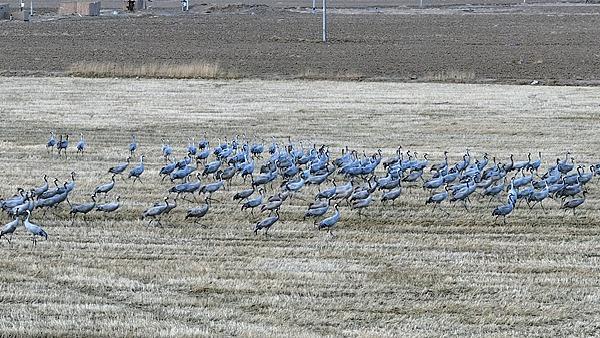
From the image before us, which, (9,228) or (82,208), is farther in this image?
(82,208)

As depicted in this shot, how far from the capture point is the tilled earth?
45.1 m

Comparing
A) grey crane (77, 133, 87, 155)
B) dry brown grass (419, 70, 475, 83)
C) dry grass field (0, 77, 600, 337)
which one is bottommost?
dry brown grass (419, 70, 475, 83)

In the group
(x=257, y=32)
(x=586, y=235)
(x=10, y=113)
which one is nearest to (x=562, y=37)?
(x=257, y=32)

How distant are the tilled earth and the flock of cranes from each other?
20.3 m

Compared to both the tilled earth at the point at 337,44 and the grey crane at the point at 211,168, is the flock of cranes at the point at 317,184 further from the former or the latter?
the tilled earth at the point at 337,44

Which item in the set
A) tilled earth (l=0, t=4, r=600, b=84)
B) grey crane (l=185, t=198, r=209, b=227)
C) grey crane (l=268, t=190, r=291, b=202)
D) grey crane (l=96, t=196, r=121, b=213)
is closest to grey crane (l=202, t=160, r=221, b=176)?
grey crane (l=268, t=190, r=291, b=202)

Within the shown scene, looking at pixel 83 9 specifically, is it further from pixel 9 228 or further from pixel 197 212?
pixel 9 228

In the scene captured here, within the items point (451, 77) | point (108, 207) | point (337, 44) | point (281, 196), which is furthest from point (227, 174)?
point (337, 44)

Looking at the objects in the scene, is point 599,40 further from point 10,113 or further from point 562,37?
point 10,113

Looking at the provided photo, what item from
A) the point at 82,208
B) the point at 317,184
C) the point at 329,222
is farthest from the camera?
the point at 317,184

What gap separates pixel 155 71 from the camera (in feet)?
142

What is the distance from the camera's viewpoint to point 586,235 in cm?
1725

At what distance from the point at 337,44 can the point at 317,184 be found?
40407mm

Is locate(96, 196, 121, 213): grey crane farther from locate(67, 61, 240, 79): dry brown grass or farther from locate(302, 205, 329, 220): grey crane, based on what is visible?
locate(67, 61, 240, 79): dry brown grass
